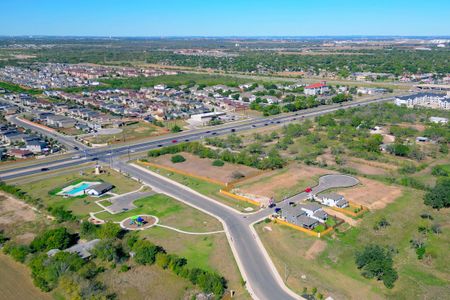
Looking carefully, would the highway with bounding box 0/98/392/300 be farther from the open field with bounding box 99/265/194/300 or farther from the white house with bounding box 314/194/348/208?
the open field with bounding box 99/265/194/300

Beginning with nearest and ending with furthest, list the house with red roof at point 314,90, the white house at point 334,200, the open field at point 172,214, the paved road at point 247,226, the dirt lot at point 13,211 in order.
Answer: the paved road at point 247,226
the open field at point 172,214
the dirt lot at point 13,211
the white house at point 334,200
the house with red roof at point 314,90

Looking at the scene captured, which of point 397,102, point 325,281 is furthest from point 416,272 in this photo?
point 397,102

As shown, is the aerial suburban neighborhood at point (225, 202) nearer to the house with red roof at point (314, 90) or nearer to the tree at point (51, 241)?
the tree at point (51, 241)

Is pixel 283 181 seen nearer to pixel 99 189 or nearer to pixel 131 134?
pixel 99 189

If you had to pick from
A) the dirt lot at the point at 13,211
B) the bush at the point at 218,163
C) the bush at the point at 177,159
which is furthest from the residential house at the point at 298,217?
the dirt lot at the point at 13,211

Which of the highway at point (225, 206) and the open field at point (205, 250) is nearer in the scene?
the highway at point (225, 206)

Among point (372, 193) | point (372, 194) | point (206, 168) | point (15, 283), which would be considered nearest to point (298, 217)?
point (372, 194)
